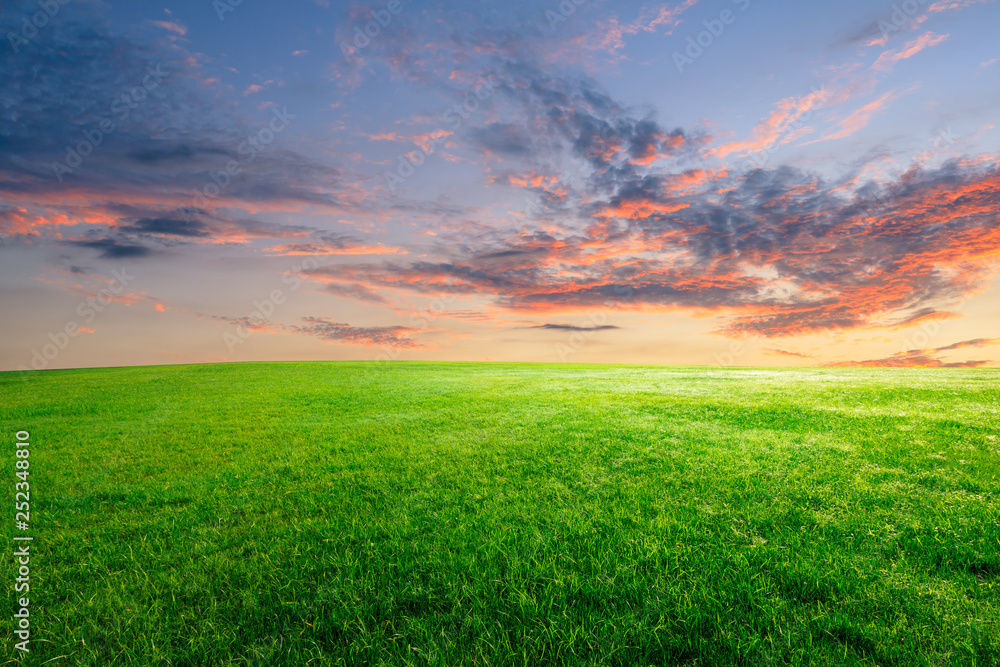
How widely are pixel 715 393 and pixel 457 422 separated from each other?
38.4 ft

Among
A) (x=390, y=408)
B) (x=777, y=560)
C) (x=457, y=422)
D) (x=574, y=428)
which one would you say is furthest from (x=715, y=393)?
(x=777, y=560)

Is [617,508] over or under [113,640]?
over

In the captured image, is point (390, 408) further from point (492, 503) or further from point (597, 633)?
point (597, 633)

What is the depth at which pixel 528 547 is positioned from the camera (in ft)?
18.0

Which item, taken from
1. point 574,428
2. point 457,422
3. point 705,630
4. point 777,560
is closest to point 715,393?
point 574,428

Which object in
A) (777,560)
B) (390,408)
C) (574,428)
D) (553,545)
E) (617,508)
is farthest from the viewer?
(390,408)

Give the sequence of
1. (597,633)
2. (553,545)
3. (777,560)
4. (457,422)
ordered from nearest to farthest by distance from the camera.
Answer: (597,633), (777,560), (553,545), (457,422)

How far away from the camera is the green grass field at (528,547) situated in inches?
154

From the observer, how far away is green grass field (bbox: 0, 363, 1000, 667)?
3.92 m

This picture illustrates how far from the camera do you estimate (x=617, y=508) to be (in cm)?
667

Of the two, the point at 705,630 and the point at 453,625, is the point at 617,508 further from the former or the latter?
the point at 453,625

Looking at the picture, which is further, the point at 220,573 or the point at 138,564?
the point at 138,564

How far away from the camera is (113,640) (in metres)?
4.15

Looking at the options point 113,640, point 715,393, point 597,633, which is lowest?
point 113,640
